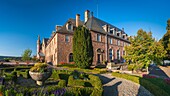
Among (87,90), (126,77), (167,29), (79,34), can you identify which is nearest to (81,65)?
(79,34)

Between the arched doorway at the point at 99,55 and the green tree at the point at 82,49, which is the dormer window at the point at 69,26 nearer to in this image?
the green tree at the point at 82,49

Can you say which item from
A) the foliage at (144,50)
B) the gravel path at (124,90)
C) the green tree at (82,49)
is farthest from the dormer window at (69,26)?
the gravel path at (124,90)

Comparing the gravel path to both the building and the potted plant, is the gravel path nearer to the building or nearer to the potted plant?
the potted plant

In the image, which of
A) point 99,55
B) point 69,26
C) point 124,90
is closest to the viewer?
point 124,90

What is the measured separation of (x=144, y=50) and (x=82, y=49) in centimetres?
875

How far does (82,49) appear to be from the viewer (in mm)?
17469

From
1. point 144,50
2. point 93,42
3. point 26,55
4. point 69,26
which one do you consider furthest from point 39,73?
point 26,55

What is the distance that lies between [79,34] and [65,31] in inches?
212

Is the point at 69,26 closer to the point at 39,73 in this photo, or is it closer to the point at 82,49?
the point at 82,49

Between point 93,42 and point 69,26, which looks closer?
point 69,26

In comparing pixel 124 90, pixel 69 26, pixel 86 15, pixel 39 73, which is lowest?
pixel 124 90

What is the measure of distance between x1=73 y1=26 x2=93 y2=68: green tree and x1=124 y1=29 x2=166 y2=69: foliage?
5814 mm

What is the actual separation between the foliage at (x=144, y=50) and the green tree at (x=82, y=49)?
5.81 meters

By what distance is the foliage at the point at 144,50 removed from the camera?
557 inches
